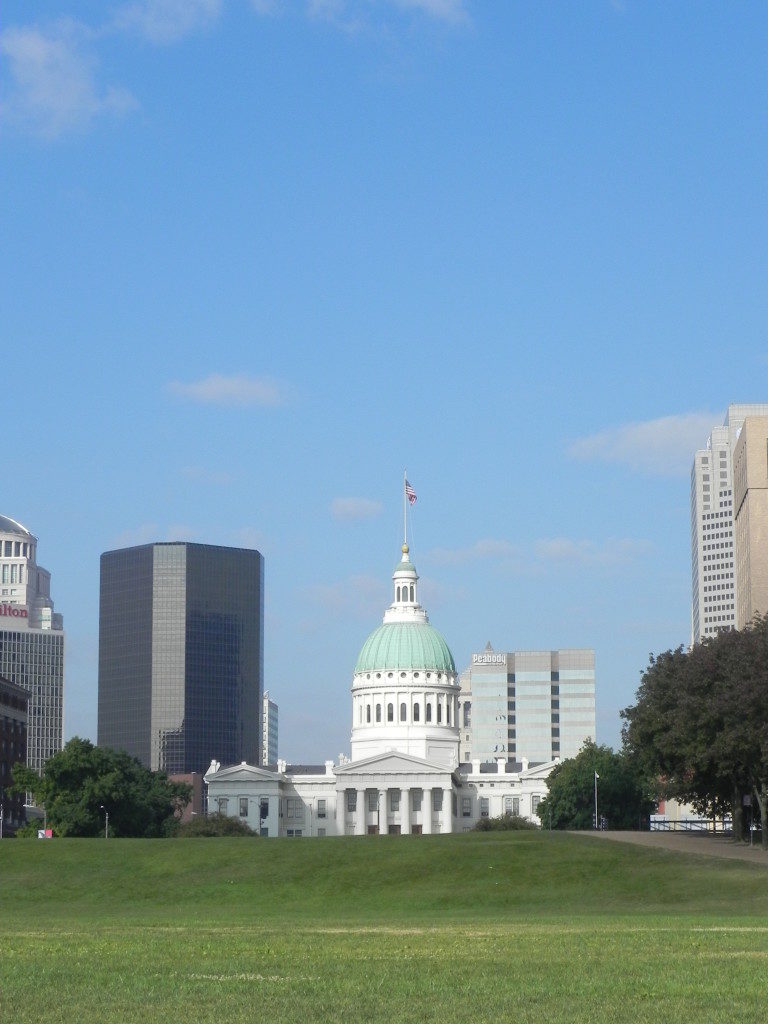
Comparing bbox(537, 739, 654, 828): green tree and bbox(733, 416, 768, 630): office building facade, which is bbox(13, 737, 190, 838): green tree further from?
bbox(733, 416, 768, 630): office building facade

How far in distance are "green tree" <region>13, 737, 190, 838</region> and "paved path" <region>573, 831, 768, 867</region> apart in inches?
1921

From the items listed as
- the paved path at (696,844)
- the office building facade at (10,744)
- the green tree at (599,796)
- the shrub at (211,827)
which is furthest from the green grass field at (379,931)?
the office building facade at (10,744)

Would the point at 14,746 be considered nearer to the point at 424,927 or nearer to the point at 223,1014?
the point at 424,927

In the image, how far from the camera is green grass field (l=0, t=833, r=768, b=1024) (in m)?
24.3

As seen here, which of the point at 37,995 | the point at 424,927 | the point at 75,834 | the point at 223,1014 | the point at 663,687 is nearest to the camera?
the point at 223,1014

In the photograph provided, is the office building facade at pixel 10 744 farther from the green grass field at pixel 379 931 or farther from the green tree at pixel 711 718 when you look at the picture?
the green tree at pixel 711 718

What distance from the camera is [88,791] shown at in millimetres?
130625

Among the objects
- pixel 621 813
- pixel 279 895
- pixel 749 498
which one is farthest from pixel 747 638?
pixel 621 813

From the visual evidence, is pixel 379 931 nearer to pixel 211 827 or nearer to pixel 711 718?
pixel 711 718

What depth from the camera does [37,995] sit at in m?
25.0

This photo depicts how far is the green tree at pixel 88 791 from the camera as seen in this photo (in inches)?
5133

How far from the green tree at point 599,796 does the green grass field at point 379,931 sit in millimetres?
74676

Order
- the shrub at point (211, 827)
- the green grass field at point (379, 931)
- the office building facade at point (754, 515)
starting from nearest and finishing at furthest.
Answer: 1. the green grass field at point (379, 931)
2. the office building facade at point (754, 515)
3. the shrub at point (211, 827)

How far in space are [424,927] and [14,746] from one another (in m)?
141
